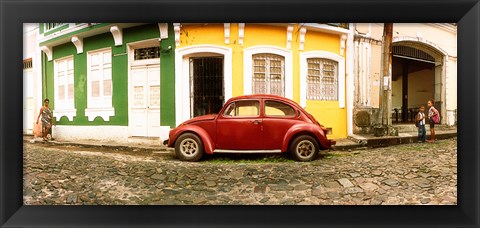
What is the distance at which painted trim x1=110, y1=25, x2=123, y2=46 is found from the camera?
187 cm

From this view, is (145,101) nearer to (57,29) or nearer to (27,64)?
(57,29)

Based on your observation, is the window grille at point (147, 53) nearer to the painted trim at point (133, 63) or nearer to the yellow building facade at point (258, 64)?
the painted trim at point (133, 63)

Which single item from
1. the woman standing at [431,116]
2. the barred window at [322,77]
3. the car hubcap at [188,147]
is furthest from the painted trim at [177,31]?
the woman standing at [431,116]

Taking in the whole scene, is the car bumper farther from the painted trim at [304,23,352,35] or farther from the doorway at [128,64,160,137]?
the doorway at [128,64,160,137]

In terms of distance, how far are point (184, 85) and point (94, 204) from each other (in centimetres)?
134

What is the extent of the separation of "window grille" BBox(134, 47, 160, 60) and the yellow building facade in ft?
0.72

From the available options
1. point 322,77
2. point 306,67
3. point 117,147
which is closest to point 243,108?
point 306,67

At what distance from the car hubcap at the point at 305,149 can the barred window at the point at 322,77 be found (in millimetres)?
451

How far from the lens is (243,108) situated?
184 cm

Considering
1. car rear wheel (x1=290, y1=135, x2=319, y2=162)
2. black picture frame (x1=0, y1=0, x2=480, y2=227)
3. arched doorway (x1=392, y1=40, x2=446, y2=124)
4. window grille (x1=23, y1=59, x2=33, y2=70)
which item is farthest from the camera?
arched doorway (x1=392, y1=40, x2=446, y2=124)

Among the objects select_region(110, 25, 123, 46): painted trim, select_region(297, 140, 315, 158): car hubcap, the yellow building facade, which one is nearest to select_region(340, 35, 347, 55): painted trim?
the yellow building facade

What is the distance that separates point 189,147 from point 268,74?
99cm

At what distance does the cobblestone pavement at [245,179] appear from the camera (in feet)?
5.94
